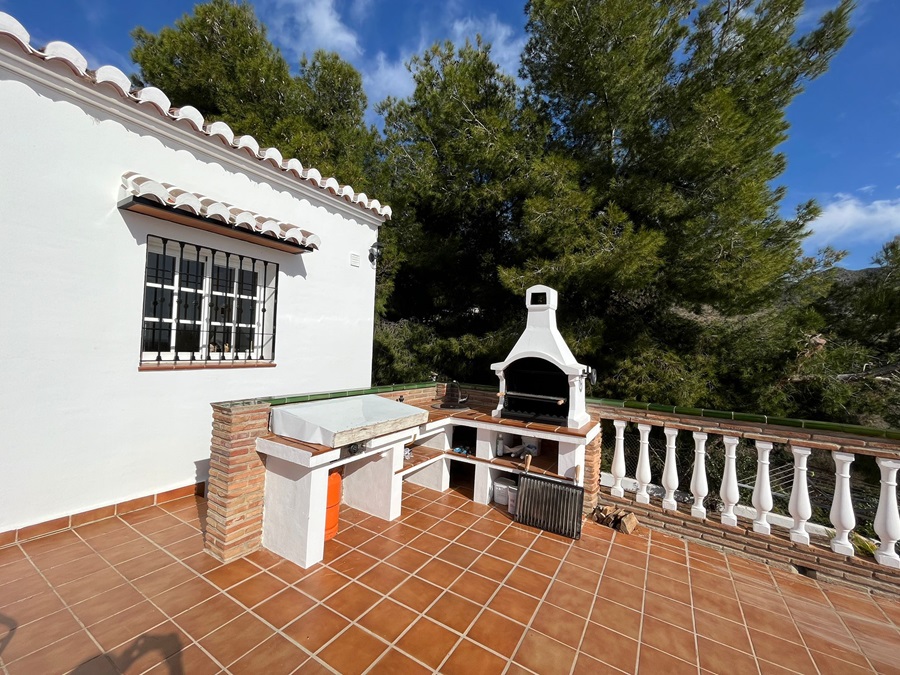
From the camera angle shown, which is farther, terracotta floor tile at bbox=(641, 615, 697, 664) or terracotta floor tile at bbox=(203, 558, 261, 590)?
terracotta floor tile at bbox=(203, 558, 261, 590)

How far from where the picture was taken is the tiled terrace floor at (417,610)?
7.93 ft

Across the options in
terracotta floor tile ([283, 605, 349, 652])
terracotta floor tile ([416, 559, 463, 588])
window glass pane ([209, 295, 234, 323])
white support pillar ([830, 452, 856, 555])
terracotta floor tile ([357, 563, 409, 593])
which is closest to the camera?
terracotta floor tile ([283, 605, 349, 652])

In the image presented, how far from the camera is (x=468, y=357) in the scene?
818 centimetres

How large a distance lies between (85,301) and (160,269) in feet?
2.94

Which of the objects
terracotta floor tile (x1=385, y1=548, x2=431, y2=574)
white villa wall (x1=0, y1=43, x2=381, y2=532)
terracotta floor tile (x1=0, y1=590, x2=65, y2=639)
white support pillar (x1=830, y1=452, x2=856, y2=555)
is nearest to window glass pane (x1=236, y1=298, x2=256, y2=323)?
white villa wall (x1=0, y1=43, x2=381, y2=532)

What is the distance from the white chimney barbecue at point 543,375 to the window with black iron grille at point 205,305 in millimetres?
3861

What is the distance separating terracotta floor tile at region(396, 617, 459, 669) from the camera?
246 cm

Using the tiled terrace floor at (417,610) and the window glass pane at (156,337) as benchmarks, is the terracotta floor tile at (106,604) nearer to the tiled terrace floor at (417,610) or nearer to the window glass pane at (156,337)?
the tiled terrace floor at (417,610)

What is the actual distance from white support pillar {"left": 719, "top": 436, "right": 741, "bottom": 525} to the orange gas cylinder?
447cm

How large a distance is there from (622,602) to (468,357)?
5500 millimetres

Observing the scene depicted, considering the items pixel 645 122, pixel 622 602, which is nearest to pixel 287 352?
pixel 622 602

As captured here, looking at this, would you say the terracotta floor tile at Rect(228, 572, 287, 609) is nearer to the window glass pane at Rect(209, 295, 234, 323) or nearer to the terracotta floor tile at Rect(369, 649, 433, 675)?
the terracotta floor tile at Rect(369, 649, 433, 675)

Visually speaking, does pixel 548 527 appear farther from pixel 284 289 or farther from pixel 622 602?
pixel 284 289

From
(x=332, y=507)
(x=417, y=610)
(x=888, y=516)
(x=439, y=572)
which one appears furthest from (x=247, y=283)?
(x=888, y=516)
